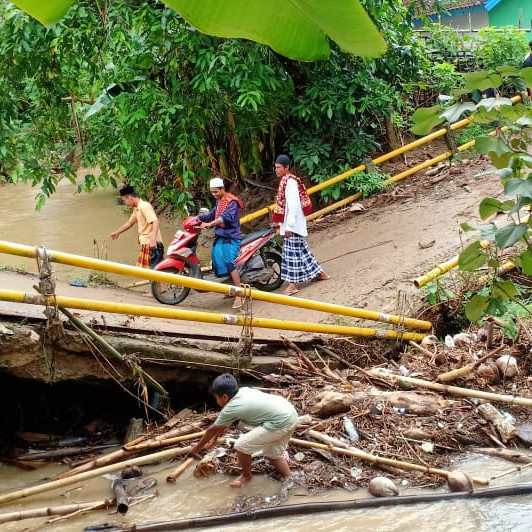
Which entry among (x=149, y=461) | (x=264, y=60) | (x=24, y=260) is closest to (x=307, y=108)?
(x=264, y=60)

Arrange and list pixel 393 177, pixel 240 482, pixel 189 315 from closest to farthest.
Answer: pixel 240 482
pixel 189 315
pixel 393 177

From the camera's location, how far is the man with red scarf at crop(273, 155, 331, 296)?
23.3ft

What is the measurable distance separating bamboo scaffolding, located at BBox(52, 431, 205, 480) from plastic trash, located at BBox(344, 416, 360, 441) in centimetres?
99

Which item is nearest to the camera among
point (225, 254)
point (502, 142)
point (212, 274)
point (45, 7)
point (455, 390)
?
point (45, 7)

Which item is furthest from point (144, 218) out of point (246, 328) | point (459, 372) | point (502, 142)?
point (502, 142)

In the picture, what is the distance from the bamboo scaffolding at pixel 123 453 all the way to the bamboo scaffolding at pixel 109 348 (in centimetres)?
44

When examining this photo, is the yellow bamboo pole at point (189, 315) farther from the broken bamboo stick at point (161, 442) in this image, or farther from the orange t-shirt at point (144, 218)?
the orange t-shirt at point (144, 218)

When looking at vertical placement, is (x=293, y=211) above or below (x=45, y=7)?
below

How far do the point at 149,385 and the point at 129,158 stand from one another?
3.92 m

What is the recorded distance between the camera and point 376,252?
7.99m

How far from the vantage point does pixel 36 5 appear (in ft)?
3.11

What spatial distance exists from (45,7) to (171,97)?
23.2 feet

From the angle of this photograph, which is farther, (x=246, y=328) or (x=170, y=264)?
(x=170, y=264)

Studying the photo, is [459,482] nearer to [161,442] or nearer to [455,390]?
[455,390]
